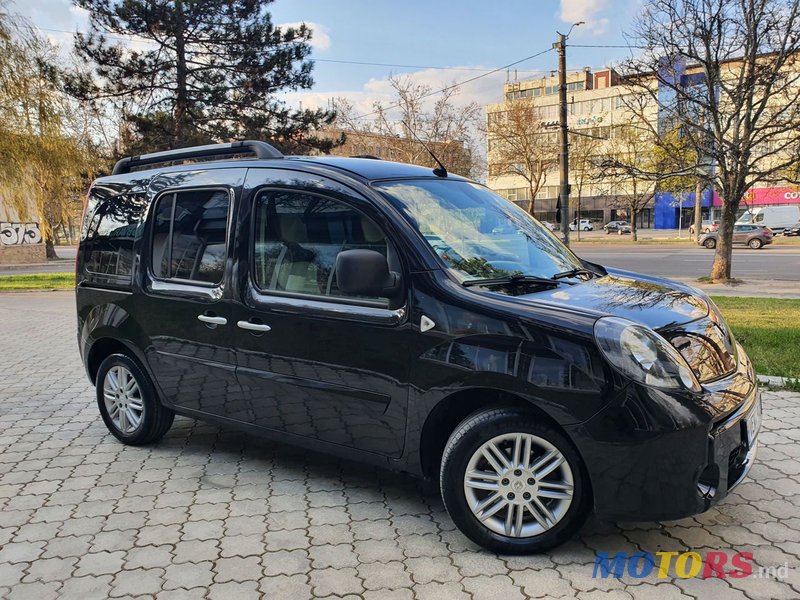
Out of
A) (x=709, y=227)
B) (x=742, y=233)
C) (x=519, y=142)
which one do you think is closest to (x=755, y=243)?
(x=742, y=233)

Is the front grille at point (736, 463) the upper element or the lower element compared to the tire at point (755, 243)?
upper

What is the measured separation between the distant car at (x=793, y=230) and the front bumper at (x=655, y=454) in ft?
167

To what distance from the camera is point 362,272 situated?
10.2 feet

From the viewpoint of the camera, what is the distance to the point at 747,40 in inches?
588

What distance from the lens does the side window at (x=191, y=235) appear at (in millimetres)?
4031

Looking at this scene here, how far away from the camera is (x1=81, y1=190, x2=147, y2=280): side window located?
15.1ft

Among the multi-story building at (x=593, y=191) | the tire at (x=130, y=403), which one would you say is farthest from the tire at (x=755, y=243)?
the tire at (x=130, y=403)

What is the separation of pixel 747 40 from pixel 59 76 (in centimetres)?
2057

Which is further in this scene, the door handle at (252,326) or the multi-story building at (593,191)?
the multi-story building at (593,191)

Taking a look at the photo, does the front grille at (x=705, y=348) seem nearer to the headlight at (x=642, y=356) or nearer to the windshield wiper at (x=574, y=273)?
the headlight at (x=642, y=356)

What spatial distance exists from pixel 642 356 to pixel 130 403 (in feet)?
12.1

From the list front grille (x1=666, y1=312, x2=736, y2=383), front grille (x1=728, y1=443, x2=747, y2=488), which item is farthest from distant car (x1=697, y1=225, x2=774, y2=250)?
front grille (x1=728, y1=443, x2=747, y2=488)

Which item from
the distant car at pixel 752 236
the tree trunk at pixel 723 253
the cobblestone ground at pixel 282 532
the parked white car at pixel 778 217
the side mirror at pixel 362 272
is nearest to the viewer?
the cobblestone ground at pixel 282 532

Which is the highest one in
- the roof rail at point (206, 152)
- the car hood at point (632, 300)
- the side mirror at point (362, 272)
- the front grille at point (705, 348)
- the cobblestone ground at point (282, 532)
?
the roof rail at point (206, 152)
